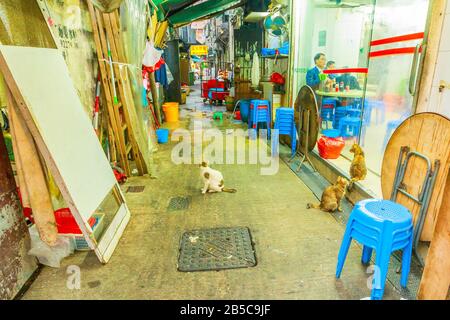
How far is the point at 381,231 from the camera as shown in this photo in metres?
2.00

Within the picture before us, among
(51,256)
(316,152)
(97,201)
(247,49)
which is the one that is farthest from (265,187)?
(247,49)

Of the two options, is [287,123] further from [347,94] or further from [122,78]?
[122,78]

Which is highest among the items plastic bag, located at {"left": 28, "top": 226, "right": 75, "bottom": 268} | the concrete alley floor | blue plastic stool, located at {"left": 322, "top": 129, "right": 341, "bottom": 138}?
blue plastic stool, located at {"left": 322, "top": 129, "right": 341, "bottom": 138}

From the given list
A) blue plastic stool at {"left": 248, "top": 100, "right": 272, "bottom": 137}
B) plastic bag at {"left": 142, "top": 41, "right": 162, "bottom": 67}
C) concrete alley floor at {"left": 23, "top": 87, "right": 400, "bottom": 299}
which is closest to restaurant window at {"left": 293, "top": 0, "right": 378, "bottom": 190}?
blue plastic stool at {"left": 248, "top": 100, "right": 272, "bottom": 137}

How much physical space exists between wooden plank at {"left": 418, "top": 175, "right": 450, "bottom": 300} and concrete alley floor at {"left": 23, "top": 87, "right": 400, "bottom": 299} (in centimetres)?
42

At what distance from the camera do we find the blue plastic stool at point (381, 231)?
1999mm

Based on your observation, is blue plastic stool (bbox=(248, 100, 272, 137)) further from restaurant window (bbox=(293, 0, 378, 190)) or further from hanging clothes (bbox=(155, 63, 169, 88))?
hanging clothes (bbox=(155, 63, 169, 88))

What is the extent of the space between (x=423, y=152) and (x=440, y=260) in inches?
37.0

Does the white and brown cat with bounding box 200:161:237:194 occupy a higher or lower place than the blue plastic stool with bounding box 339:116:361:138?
lower

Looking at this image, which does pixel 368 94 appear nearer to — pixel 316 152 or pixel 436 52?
pixel 316 152

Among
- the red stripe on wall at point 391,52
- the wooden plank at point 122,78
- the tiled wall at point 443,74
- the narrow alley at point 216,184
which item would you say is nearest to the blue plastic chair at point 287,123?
the narrow alley at point 216,184

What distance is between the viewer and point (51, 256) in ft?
8.43

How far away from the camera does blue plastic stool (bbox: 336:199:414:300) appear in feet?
6.56
